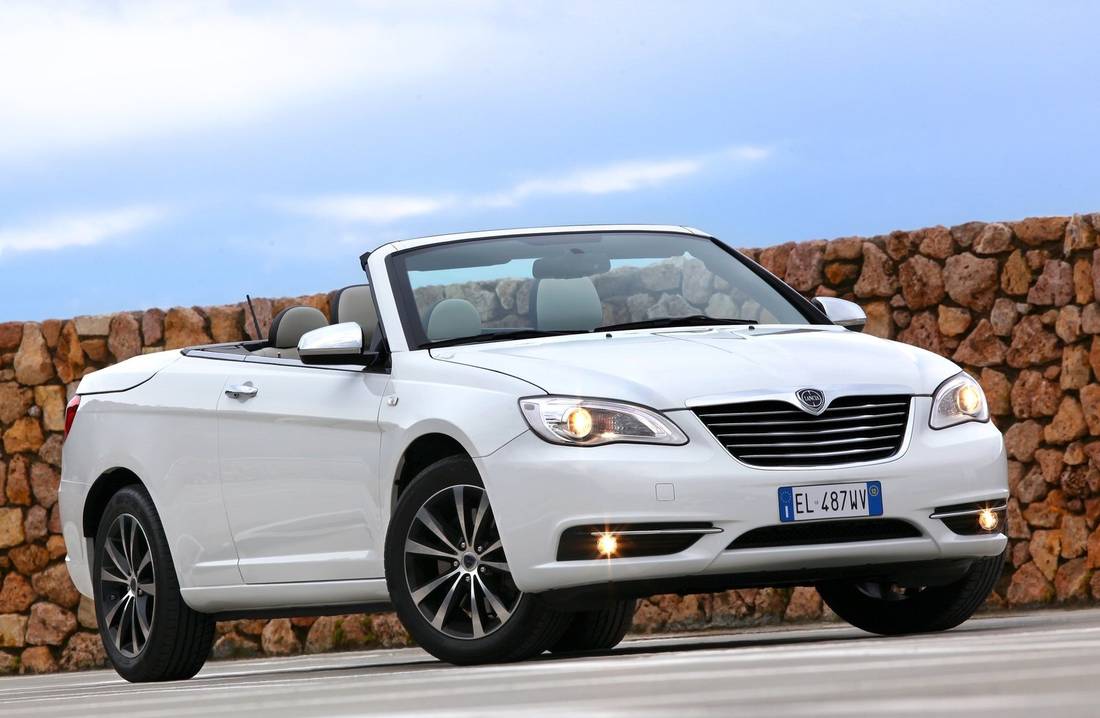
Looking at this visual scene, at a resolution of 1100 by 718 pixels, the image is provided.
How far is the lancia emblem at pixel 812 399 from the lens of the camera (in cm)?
684

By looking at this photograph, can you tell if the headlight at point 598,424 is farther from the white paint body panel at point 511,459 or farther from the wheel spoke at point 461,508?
the wheel spoke at point 461,508

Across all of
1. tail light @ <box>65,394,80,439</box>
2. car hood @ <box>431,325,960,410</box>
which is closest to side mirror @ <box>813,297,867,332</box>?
car hood @ <box>431,325,960,410</box>

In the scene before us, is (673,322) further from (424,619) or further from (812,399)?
(424,619)

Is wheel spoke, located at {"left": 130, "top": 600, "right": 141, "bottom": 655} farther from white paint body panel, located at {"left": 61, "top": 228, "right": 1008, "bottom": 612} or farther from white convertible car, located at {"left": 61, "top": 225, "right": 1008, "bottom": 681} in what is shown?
white paint body panel, located at {"left": 61, "top": 228, "right": 1008, "bottom": 612}

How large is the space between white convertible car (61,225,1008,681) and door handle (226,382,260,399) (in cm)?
1

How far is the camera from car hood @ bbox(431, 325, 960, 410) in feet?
22.3

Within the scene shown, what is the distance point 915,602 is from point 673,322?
4.91ft

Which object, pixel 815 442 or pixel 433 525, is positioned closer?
pixel 815 442

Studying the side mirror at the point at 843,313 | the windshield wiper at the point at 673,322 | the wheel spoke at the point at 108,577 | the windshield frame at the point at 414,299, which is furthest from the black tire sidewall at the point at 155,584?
the side mirror at the point at 843,313

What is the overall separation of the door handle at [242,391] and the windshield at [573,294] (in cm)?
79

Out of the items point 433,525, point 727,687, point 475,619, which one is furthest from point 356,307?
point 727,687

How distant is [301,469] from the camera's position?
7.92 metres

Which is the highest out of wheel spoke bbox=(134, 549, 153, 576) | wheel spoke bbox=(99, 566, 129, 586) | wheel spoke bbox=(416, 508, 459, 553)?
wheel spoke bbox=(416, 508, 459, 553)

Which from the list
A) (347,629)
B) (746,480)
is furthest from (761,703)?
(347,629)
